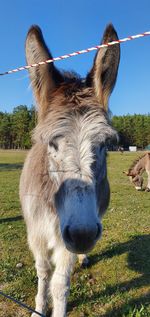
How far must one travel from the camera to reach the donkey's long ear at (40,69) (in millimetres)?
3334

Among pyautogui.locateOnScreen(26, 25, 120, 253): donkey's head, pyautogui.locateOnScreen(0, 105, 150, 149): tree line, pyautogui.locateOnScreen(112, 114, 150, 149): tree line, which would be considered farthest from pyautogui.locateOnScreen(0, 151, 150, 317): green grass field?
pyautogui.locateOnScreen(112, 114, 150, 149): tree line

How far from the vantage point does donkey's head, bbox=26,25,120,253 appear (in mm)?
2646

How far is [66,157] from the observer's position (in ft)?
9.95

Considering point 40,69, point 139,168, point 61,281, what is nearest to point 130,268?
point 61,281

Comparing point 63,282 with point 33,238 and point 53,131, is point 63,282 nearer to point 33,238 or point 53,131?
point 33,238

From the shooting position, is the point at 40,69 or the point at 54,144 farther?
the point at 40,69

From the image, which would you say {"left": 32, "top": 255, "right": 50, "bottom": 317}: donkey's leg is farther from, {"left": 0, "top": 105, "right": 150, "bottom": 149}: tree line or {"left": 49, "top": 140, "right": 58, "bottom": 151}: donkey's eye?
{"left": 0, "top": 105, "right": 150, "bottom": 149}: tree line

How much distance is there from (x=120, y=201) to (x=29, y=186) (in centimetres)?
982

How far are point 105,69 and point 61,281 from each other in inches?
97.8

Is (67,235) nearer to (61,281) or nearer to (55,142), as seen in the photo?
(55,142)

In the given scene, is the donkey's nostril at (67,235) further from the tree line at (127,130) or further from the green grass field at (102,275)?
the tree line at (127,130)

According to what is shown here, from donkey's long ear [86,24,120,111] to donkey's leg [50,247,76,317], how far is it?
1.82m

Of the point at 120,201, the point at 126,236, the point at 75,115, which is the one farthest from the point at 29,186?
the point at 120,201

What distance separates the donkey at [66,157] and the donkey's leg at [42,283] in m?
0.02
